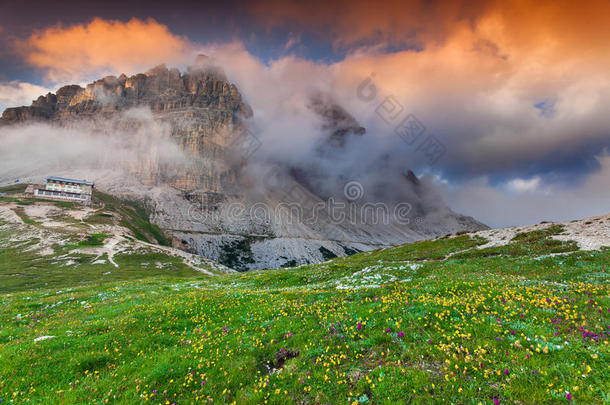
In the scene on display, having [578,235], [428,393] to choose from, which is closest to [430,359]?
[428,393]

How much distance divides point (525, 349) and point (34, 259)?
151m

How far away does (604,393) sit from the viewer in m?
5.82

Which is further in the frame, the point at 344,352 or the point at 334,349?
the point at 334,349

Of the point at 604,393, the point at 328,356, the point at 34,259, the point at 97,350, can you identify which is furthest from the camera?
the point at 34,259

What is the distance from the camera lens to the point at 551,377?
6.61 meters

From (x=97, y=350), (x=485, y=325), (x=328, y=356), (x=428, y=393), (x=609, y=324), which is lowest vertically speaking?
(x=97, y=350)

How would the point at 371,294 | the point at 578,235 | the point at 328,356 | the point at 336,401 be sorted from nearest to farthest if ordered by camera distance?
the point at 336,401 < the point at 328,356 < the point at 371,294 < the point at 578,235

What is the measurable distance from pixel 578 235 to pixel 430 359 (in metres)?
41.8

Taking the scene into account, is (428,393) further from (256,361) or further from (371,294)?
(371,294)

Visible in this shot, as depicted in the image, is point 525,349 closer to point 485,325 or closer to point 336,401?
point 485,325

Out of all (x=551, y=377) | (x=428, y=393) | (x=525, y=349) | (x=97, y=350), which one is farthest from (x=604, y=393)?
(x=97, y=350)

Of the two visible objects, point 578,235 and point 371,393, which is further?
point 578,235

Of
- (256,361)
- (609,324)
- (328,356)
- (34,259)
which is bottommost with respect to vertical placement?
(34,259)

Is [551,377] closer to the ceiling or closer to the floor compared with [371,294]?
closer to the ceiling
